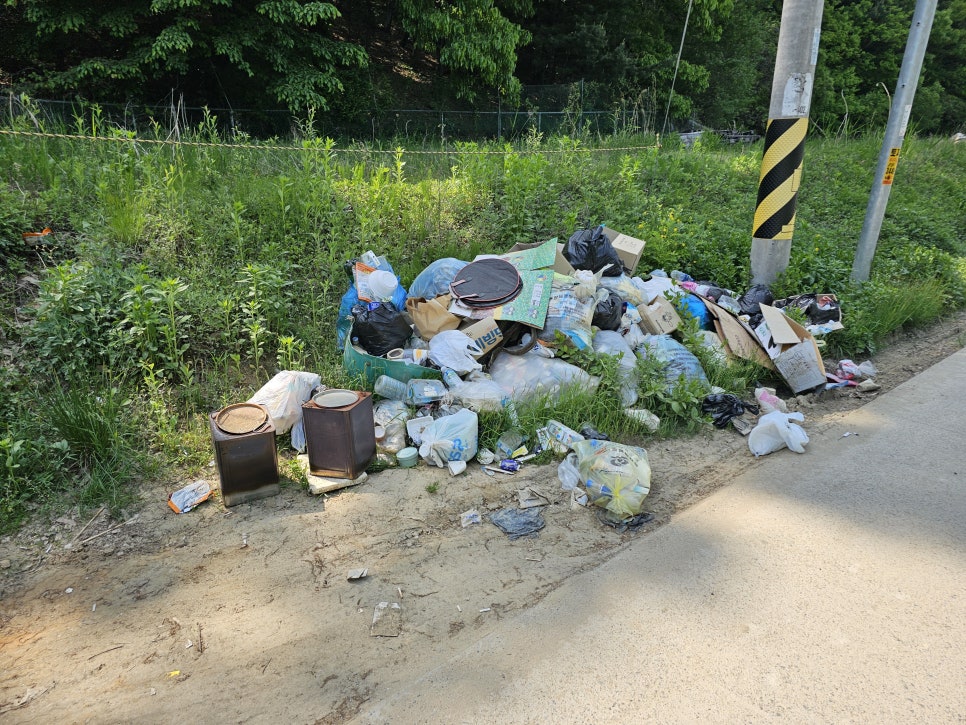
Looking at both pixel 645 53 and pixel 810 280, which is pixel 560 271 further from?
pixel 645 53

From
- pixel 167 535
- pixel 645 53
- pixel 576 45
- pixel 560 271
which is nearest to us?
pixel 167 535

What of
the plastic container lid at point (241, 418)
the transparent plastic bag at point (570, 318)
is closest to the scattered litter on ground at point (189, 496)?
the plastic container lid at point (241, 418)

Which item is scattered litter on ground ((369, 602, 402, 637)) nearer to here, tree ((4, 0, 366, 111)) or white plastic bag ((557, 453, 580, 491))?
white plastic bag ((557, 453, 580, 491))

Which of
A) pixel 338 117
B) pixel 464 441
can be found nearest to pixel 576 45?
pixel 338 117

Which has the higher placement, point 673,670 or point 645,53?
point 645,53

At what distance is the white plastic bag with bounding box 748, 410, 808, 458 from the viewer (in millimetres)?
4211

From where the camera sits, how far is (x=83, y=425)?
3.71 m

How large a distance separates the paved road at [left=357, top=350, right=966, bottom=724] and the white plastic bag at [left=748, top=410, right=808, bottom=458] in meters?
0.42

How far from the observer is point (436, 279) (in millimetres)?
5410

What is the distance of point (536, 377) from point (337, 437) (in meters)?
1.59

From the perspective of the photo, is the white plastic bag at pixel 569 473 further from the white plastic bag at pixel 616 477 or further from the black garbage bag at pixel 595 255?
the black garbage bag at pixel 595 255

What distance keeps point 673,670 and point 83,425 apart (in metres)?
3.39

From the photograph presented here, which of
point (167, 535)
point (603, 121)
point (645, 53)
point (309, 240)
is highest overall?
point (645, 53)

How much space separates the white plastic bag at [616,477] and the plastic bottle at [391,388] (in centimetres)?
135
